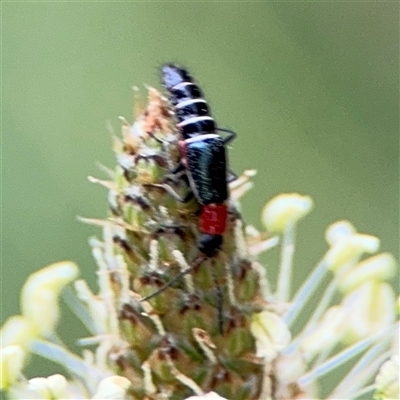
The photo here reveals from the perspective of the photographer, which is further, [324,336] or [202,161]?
[324,336]

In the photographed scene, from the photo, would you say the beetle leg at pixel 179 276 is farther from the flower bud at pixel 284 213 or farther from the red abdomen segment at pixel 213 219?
the flower bud at pixel 284 213

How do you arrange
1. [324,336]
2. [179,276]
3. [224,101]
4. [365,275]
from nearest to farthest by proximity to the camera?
[179,276] < [324,336] < [365,275] < [224,101]

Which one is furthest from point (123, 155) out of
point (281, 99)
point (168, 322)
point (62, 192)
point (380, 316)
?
point (281, 99)

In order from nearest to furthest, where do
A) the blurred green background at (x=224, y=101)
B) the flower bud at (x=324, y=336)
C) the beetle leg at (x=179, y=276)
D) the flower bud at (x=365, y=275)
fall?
the beetle leg at (x=179, y=276) < the flower bud at (x=324, y=336) < the flower bud at (x=365, y=275) < the blurred green background at (x=224, y=101)

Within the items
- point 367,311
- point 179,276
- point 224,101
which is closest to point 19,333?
point 179,276

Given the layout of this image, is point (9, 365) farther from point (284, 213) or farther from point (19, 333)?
point (284, 213)

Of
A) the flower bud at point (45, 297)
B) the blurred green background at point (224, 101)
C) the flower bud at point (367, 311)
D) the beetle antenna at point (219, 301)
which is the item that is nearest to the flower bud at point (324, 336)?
the flower bud at point (367, 311)

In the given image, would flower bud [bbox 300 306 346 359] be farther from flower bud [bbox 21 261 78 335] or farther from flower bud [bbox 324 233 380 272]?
flower bud [bbox 21 261 78 335]

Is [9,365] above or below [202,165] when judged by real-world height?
below
